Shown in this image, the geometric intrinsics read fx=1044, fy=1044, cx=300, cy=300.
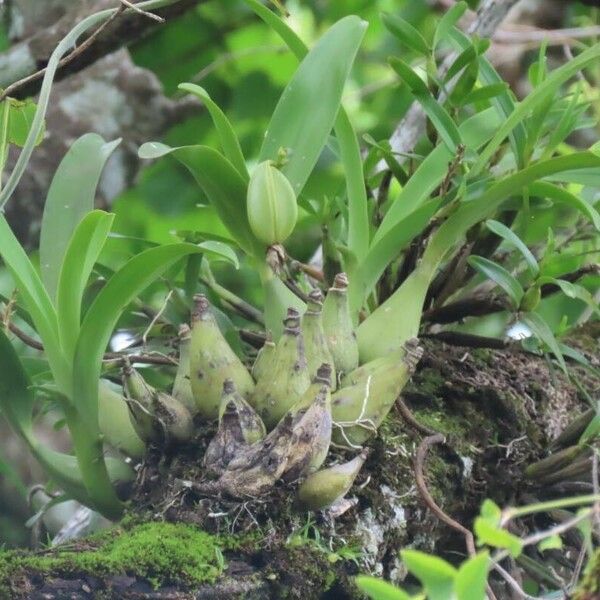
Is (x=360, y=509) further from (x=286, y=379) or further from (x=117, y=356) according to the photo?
(x=117, y=356)

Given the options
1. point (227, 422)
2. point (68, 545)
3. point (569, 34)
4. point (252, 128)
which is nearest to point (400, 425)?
point (227, 422)

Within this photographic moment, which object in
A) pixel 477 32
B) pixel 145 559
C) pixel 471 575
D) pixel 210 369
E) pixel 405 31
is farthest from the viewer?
pixel 477 32

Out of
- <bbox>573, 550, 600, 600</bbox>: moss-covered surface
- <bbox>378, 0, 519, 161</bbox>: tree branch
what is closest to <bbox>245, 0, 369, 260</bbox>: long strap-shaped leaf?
<bbox>378, 0, 519, 161</bbox>: tree branch

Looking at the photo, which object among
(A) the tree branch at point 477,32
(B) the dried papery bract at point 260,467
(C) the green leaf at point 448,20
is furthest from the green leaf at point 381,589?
(A) the tree branch at point 477,32

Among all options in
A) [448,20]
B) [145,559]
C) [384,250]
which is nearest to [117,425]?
[145,559]

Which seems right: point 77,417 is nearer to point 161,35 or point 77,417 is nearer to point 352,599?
point 352,599

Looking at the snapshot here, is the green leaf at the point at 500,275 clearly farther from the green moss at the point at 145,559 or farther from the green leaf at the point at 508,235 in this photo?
the green moss at the point at 145,559
